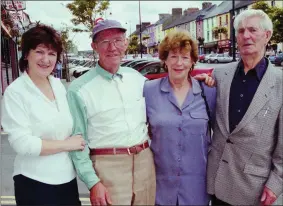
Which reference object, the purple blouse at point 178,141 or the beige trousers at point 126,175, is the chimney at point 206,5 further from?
the beige trousers at point 126,175

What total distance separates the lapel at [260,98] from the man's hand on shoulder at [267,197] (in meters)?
0.38

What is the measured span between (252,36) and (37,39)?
3.77 feet

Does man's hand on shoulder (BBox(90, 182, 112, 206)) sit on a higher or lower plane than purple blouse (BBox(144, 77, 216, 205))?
lower

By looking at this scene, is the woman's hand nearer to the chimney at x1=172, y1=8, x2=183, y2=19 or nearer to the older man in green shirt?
the older man in green shirt

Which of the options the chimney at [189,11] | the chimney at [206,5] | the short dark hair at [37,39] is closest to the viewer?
the short dark hair at [37,39]

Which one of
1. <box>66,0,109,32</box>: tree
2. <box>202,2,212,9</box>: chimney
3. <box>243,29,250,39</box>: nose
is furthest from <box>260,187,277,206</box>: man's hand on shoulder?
<box>202,2,212,9</box>: chimney

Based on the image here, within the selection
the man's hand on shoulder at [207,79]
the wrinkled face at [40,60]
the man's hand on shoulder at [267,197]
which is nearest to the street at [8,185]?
the man's hand on shoulder at [207,79]

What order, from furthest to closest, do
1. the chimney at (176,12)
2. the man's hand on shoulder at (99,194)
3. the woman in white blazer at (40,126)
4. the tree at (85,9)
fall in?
1. the chimney at (176,12)
2. the tree at (85,9)
3. the man's hand on shoulder at (99,194)
4. the woman in white blazer at (40,126)

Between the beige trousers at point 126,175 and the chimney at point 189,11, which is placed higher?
the chimney at point 189,11

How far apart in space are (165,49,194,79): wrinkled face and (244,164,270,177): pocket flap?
62 centimetres

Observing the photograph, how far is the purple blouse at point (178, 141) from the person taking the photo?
1959 millimetres

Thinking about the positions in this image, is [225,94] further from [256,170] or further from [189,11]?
[189,11]

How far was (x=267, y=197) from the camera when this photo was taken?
77.9 inches

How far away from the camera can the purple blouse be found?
6.43 feet
